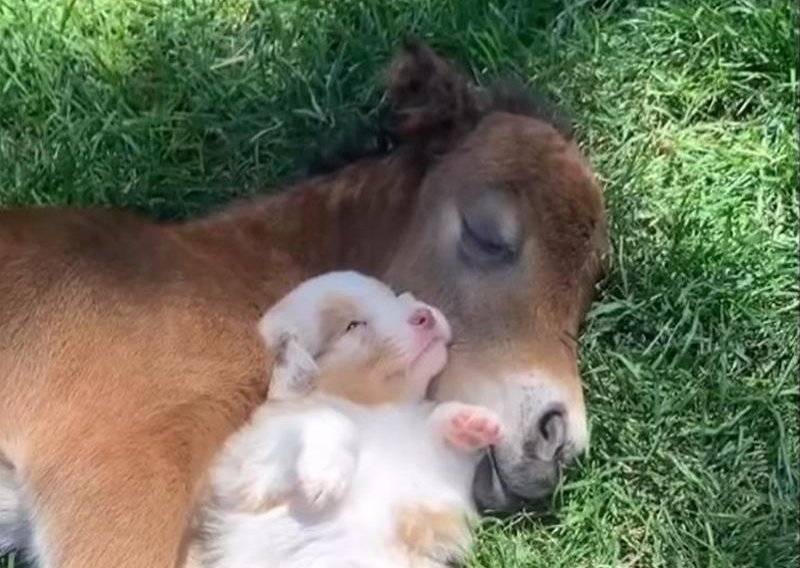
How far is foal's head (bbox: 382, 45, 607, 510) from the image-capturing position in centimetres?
432

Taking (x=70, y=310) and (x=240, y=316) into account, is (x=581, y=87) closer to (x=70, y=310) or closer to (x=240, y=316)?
(x=240, y=316)

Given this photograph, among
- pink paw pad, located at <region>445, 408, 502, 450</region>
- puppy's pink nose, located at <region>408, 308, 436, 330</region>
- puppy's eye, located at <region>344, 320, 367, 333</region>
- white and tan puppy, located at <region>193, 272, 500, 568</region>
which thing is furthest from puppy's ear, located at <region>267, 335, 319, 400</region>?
pink paw pad, located at <region>445, 408, 502, 450</region>

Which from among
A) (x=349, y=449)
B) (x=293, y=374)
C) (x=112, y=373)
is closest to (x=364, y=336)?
(x=293, y=374)

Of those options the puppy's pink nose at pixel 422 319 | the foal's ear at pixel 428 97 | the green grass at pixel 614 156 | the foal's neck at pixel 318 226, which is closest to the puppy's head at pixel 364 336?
the puppy's pink nose at pixel 422 319

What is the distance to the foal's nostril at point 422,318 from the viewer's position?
14.2 ft

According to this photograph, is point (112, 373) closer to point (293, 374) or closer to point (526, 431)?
point (293, 374)

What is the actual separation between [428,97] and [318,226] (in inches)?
17.9

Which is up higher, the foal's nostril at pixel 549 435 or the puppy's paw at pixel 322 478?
the puppy's paw at pixel 322 478

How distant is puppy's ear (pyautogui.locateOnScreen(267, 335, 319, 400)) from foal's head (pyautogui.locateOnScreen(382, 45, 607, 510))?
12.5 inches

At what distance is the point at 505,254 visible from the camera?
453 cm

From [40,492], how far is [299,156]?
4.79 feet

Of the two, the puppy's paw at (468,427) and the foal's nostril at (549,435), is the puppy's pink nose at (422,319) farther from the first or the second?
the foal's nostril at (549,435)

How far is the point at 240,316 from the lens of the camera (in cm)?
442

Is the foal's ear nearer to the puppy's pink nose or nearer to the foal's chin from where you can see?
the puppy's pink nose
